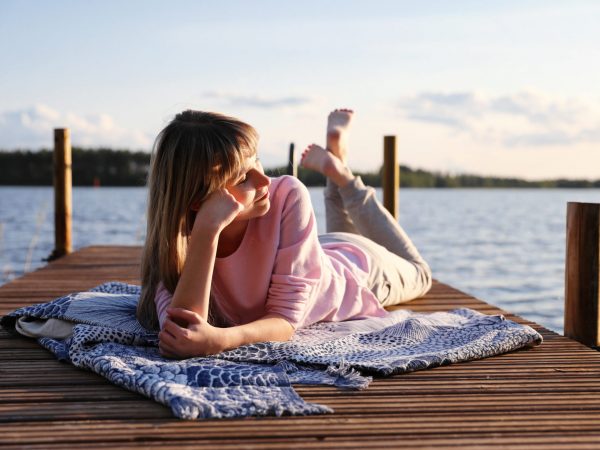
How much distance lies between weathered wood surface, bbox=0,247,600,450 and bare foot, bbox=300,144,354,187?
1.55m

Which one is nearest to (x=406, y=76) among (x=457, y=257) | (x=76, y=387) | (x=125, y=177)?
(x=457, y=257)

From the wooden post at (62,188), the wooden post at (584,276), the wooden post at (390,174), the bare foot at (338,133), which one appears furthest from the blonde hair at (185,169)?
the wooden post at (62,188)

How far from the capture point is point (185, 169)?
2121mm

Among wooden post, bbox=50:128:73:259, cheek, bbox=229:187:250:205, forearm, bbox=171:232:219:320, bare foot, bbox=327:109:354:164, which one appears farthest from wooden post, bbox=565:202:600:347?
wooden post, bbox=50:128:73:259

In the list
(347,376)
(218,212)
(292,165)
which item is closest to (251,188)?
(218,212)

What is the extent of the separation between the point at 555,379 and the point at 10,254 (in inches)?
342

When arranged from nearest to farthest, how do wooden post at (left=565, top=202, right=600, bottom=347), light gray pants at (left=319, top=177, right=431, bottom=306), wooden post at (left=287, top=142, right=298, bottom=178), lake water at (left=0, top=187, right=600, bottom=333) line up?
wooden post at (left=565, top=202, right=600, bottom=347) → light gray pants at (left=319, top=177, right=431, bottom=306) → wooden post at (left=287, top=142, right=298, bottom=178) → lake water at (left=0, top=187, right=600, bottom=333)

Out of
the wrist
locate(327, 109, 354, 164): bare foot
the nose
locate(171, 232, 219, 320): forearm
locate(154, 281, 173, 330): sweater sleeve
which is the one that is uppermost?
locate(327, 109, 354, 164): bare foot

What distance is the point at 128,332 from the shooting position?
2311 mm

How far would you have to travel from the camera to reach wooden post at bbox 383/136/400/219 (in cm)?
581

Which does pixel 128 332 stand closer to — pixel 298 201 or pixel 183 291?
pixel 183 291

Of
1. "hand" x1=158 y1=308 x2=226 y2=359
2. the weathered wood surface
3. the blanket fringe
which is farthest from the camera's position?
"hand" x1=158 y1=308 x2=226 y2=359

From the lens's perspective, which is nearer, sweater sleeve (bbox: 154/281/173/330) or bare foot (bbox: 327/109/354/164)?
sweater sleeve (bbox: 154/281/173/330)

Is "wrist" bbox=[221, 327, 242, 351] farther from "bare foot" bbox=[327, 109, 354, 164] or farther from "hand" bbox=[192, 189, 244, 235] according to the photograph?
"bare foot" bbox=[327, 109, 354, 164]
